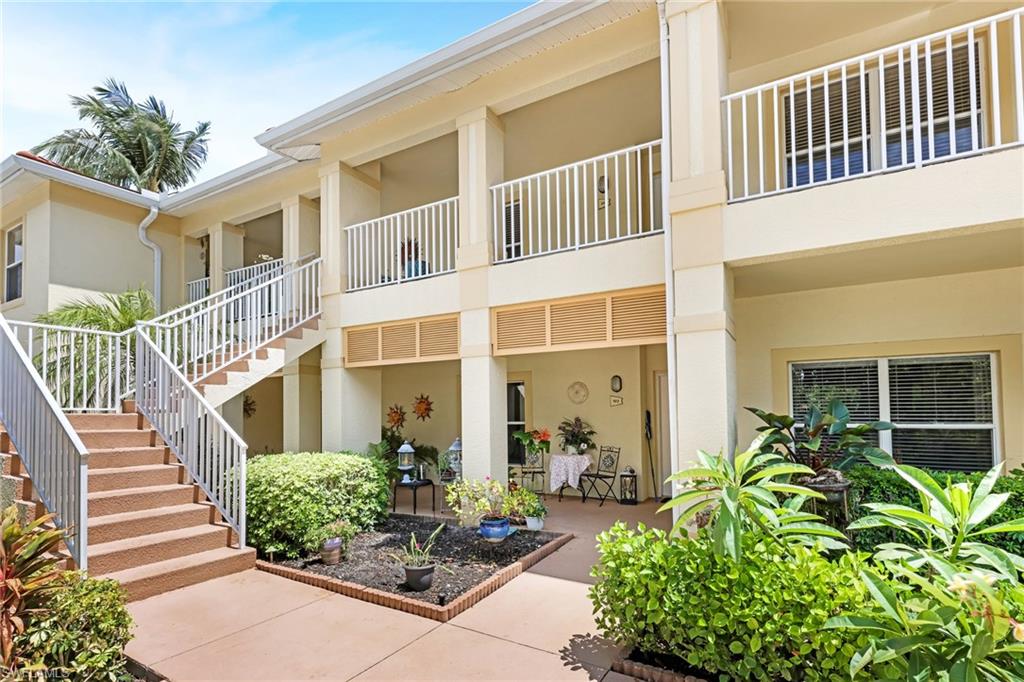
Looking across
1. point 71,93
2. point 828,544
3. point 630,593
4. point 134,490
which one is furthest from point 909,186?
point 71,93

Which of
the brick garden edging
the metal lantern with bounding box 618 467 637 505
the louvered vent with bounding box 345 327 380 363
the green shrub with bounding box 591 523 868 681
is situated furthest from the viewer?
the metal lantern with bounding box 618 467 637 505

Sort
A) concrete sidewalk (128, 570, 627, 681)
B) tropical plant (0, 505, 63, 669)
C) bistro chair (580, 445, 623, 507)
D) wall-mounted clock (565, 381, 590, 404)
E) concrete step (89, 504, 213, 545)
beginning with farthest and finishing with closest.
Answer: wall-mounted clock (565, 381, 590, 404), bistro chair (580, 445, 623, 507), concrete step (89, 504, 213, 545), concrete sidewalk (128, 570, 627, 681), tropical plant (0, 505, 63, 669)

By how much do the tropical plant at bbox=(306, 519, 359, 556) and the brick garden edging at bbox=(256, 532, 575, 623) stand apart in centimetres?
34

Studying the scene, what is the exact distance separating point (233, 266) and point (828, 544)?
480 inches

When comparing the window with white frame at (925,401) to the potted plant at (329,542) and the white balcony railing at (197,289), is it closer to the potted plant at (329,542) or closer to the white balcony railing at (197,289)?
the potted plant at (329,542)

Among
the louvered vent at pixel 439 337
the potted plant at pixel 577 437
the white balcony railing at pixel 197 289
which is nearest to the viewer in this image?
the louvered vent at pixel 439 337

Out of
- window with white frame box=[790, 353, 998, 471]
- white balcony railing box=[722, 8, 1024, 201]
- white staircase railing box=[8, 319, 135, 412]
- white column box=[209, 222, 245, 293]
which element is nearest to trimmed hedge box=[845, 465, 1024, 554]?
window with white frame box=[790, 353, 998, 471]

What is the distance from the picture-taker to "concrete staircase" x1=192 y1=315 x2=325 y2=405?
25.1ft

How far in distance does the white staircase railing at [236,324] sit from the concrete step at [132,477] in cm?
162

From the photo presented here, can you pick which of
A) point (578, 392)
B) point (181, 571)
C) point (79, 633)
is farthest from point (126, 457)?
point (578, 392)

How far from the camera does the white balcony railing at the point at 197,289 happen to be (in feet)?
40.4

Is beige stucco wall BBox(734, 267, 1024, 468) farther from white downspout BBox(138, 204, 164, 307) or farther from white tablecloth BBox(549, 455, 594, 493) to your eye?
white downspout BBox(138, 204, 164, 307)

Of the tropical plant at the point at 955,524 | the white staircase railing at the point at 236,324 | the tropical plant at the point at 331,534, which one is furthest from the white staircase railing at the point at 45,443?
the tropical plant at the point at 955,524

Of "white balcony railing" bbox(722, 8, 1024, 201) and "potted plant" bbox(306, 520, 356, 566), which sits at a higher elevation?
"white balcony railing" bbox(722, 8, 1024, 201)
